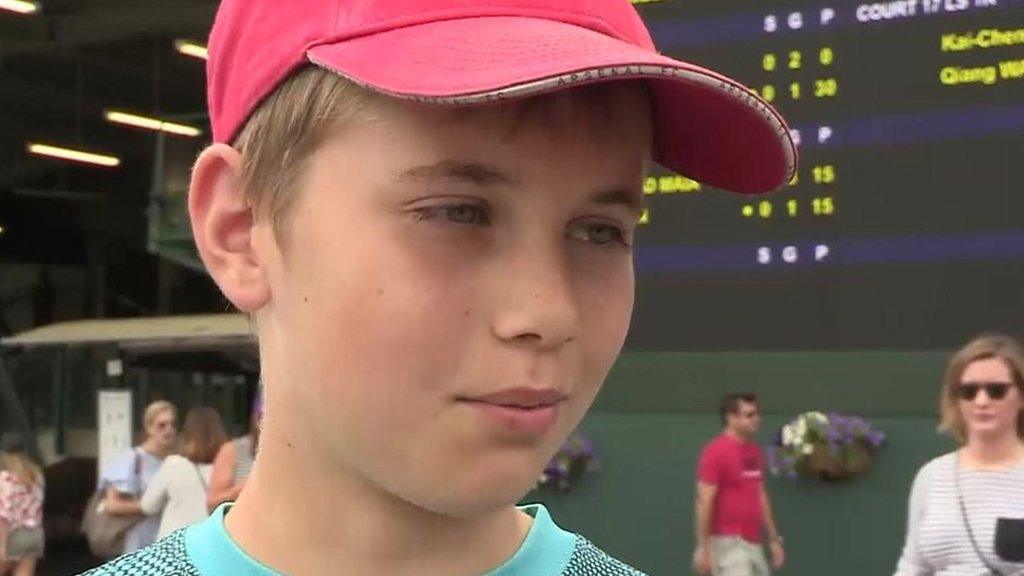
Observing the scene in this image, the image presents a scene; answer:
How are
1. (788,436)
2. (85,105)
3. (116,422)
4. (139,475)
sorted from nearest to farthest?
1. (788,436)
2. (139,475)
3. (116,422)
4. (85,105)

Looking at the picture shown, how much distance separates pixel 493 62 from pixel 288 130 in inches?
6.7

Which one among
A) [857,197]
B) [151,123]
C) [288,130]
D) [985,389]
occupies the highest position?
[151,123]

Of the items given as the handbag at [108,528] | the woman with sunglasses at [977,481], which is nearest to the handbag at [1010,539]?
the woman with sunglasses at [977,481]

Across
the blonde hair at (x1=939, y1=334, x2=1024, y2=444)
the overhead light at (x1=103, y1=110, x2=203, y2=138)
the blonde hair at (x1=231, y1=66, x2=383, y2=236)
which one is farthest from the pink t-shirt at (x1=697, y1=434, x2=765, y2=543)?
the overhead light at (x1=103, y1=110, x2=203, y2=138)

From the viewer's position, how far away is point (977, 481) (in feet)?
12.8

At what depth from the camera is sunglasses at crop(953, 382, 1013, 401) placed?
13.5 ft

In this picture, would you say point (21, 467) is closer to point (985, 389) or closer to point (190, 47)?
point (985, 389)

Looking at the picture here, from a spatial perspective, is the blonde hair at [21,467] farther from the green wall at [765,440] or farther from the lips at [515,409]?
the lips at [515,409]

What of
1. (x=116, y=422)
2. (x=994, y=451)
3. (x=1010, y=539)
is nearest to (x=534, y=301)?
(x=1010, y=539)

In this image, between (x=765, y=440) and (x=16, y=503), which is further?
(x=16, y=503)

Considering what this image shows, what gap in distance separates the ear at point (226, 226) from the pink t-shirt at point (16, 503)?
778cm

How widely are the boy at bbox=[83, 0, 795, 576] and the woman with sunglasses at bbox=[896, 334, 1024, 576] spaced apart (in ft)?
10.0

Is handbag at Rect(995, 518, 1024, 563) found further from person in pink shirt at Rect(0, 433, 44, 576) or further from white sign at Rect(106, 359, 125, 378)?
white sign at Rect(106, 359, 125, 378)

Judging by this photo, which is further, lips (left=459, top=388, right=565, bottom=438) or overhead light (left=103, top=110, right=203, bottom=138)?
overhead light (left=103, top=110, right=203, bottom=138)
